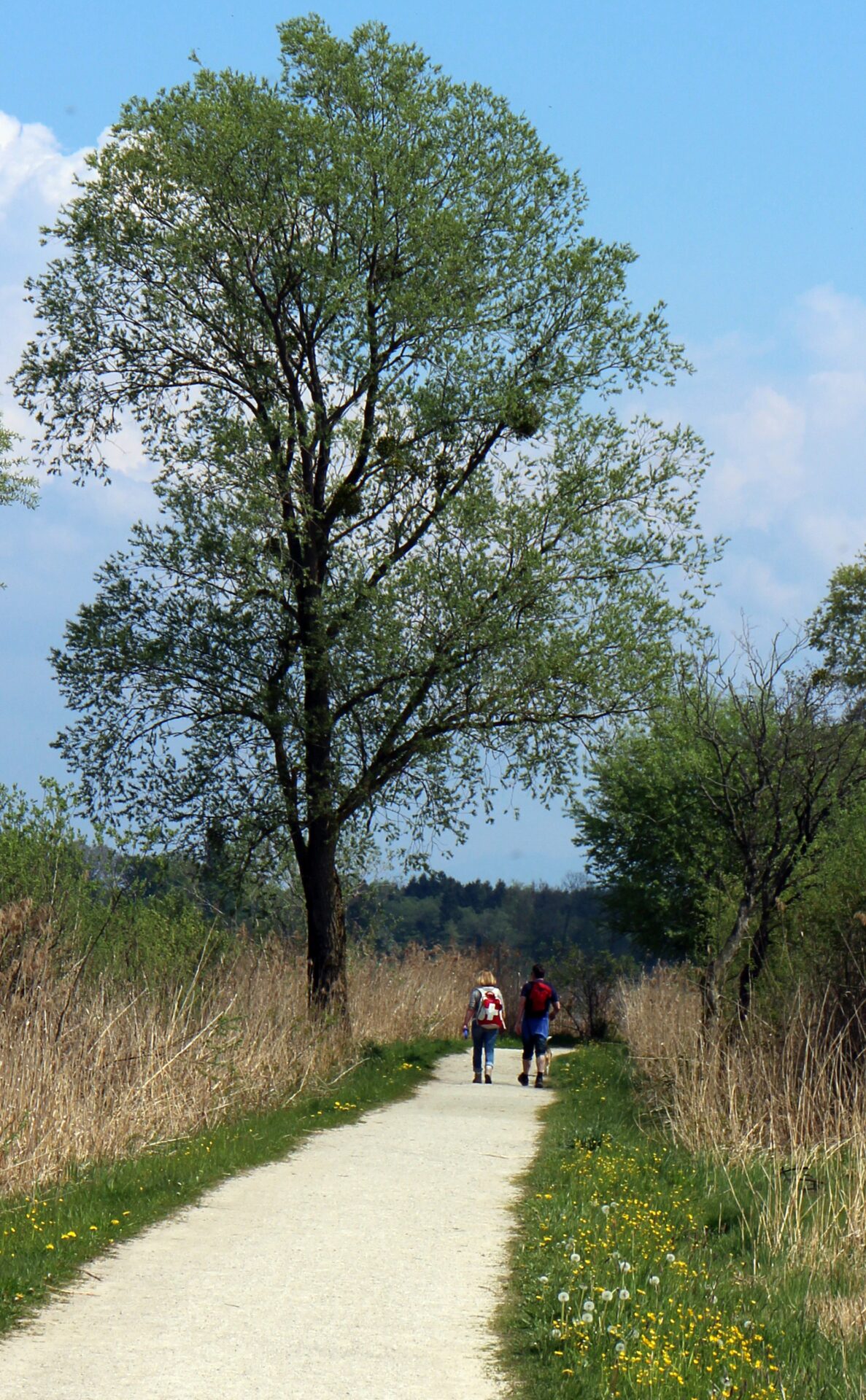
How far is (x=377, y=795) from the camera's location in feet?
72.8

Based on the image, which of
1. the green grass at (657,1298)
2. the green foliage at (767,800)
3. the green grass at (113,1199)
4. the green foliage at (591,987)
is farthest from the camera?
the green foliage at (591,987)

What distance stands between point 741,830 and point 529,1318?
10.1 metres

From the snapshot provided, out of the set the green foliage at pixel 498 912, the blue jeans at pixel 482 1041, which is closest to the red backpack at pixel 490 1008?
the blue jeans at pixel 482 1041

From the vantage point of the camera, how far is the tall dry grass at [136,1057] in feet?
33.8

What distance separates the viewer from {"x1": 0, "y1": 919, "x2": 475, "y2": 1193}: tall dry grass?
405 inches

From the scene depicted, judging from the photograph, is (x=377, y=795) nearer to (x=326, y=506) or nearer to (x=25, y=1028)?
(x=326, y=506)

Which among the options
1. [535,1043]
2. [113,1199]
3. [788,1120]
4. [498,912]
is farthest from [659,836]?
[498,912]

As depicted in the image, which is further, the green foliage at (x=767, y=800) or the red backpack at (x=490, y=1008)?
the red backpack at (x=490, y=1008)

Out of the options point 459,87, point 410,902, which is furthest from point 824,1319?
point 410,902

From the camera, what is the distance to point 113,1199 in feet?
31.1

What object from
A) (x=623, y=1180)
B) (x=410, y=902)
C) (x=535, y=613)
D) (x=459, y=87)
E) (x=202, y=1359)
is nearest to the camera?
(x=202, y=1359)

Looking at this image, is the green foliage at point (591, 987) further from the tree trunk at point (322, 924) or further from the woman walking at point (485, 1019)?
the tree trunk at point (322, 924)

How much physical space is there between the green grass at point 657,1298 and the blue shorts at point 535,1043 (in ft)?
36.3

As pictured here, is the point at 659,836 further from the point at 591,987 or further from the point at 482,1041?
the point at 482,1041
